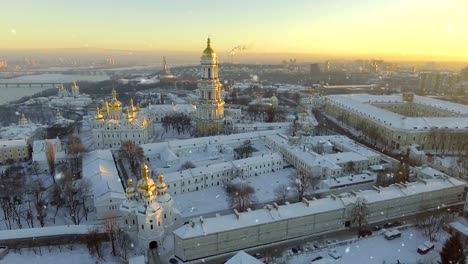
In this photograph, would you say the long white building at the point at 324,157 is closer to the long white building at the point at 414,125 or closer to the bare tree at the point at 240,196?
the bare tree at the point at 240,196

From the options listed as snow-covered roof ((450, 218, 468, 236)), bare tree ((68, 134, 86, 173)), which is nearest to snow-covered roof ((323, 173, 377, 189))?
snow-covered roof ((450, 218, 468, 236))

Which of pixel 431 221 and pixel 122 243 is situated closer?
pixel 122 243

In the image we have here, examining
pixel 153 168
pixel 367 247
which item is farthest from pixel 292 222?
pixel 153 168

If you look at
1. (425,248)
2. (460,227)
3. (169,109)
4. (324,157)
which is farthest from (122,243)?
(169,109)

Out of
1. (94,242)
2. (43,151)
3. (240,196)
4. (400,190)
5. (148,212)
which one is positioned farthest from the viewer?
(43,151)

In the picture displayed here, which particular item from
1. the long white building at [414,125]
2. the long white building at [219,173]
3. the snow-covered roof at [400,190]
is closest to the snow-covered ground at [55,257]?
the long white building at [219,173]

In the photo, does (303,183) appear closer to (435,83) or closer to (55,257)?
(55,257)
